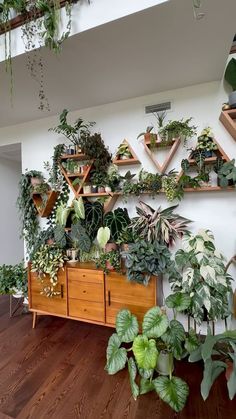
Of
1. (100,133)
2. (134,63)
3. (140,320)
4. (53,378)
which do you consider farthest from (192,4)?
(53,378)

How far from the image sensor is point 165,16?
1342mm

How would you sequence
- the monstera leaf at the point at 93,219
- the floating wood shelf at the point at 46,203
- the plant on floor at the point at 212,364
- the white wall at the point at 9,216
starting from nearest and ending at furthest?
the plant on floor at the point at 212,364
the monstera leaf at the point at 93,219
the floating wood shelf at the point at 46,203
the white wall at the point at 9,216

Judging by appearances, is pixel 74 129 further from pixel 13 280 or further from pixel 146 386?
pixel 146 386

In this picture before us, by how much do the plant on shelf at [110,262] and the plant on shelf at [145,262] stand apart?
12cm

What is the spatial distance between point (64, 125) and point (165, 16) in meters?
1.33

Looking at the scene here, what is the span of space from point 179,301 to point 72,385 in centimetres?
103

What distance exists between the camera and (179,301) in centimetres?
171

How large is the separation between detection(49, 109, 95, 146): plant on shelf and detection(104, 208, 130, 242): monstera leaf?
851mm

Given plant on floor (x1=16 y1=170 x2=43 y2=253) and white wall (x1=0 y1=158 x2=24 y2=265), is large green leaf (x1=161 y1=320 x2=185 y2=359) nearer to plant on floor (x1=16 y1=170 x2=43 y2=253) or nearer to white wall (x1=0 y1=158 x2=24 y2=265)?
plant on floor (x1=16 y1=170 x2=43 y2=253)

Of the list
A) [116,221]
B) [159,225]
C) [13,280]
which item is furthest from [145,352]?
[13,280]

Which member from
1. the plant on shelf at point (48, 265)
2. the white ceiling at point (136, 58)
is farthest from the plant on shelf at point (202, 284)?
the white ceiling at point (136, 58)

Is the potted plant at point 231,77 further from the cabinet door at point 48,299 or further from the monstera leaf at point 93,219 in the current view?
the cabinet door at point 48,299

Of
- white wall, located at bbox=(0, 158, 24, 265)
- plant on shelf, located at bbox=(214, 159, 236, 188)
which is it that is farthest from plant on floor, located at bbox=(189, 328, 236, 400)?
white wall, located at bbox=(0, 158, 24, 265)

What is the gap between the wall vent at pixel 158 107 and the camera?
Answer: 226 cm
